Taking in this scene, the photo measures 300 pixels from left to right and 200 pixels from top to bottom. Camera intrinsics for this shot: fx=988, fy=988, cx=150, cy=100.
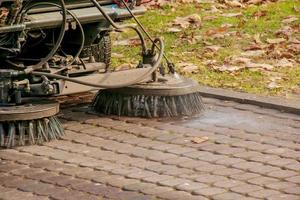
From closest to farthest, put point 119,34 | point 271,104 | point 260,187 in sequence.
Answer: point 260,187 → point 271,104 → point 119,34

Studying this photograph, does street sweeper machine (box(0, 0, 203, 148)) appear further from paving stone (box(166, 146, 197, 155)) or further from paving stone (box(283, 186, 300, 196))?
paving stone (box(283, 186, 300, 196))

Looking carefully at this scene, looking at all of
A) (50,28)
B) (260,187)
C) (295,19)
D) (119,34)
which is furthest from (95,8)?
(295,19)

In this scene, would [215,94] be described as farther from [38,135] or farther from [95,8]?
[38,135]

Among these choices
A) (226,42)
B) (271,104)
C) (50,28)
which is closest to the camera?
(50,28)

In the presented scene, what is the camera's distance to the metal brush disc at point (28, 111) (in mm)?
6895

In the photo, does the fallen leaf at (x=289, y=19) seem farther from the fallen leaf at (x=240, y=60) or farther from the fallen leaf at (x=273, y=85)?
the fallen leaf at (x=273, y=85)

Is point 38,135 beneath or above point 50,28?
beneath

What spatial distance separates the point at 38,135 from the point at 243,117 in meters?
1.72

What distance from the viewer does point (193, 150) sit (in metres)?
6.86

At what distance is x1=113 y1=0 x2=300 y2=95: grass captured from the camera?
352 inches

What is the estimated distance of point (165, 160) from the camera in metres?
6.61

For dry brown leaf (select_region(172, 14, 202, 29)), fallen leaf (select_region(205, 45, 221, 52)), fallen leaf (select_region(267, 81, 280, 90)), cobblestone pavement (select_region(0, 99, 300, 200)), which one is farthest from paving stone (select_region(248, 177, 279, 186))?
dry brown leaf (select_region(172, 14, 202, 29))

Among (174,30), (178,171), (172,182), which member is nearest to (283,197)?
(172,182)

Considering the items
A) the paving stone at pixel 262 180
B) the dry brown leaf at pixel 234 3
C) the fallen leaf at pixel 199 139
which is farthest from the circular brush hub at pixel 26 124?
the dry brown leaf at pixel 234 3
